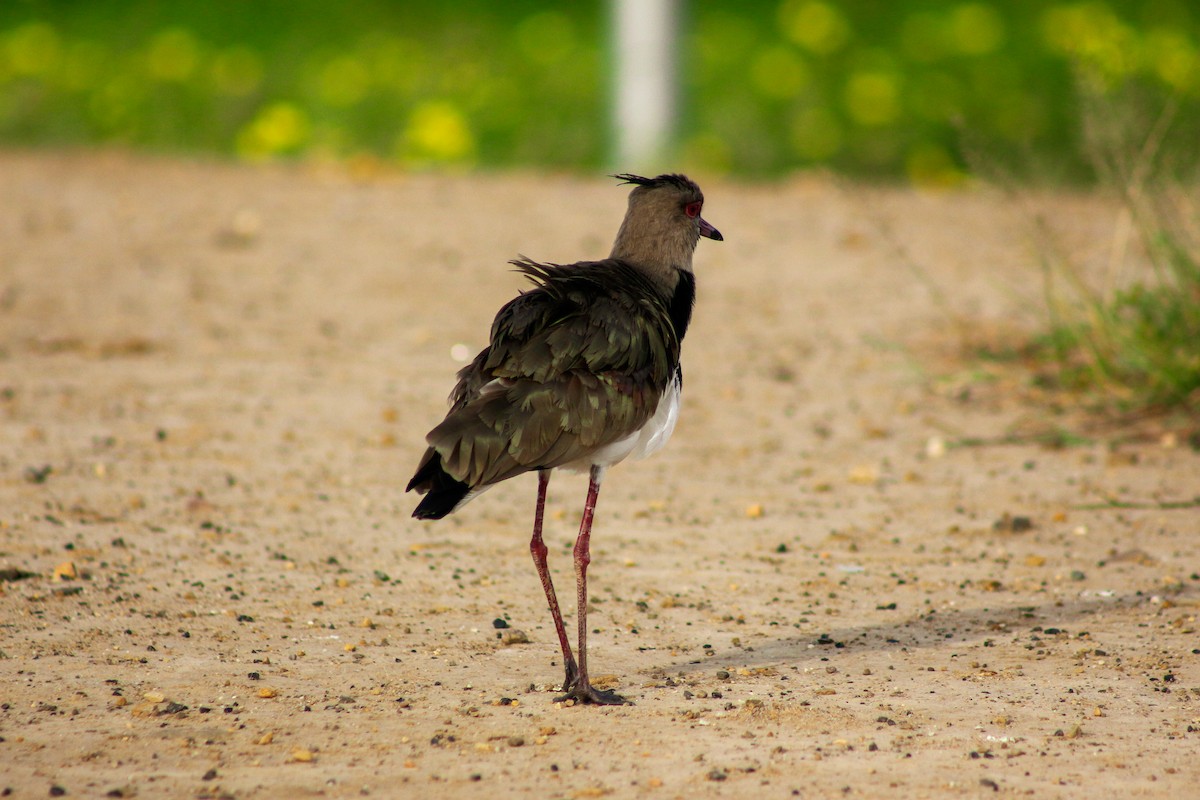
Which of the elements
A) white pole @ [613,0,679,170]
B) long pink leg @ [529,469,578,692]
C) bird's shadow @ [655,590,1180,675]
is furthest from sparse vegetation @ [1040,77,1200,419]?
white pole @ [613,0,679,170]

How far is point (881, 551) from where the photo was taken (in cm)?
600

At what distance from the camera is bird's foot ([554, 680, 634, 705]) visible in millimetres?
4395

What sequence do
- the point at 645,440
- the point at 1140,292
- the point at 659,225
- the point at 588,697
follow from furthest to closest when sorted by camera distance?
the point at 1140,292 → the point at 659,225 → the point at 645,440 → the point at 588,697

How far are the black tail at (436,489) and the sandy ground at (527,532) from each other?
22.2 inches

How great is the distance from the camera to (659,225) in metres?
5.12

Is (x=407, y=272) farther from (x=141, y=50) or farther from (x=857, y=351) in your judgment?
(x=141, y=50)

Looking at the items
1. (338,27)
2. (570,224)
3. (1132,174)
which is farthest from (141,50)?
(1132,174)

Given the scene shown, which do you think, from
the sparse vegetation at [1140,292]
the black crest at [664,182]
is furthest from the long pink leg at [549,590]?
the sparse vegetation at [1140,292]

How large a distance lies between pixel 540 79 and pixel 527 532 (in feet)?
29.9

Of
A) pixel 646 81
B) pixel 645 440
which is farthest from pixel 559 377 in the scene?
pixel 646 81

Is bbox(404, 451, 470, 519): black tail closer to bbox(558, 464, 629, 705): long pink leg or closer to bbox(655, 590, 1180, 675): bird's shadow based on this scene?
bbox(558, 464, 629, 705): long pink leg

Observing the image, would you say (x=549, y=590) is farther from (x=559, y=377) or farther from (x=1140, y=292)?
(x=1140, y=292)

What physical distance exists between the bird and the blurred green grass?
6.08m

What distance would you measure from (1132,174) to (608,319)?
11.2ft
